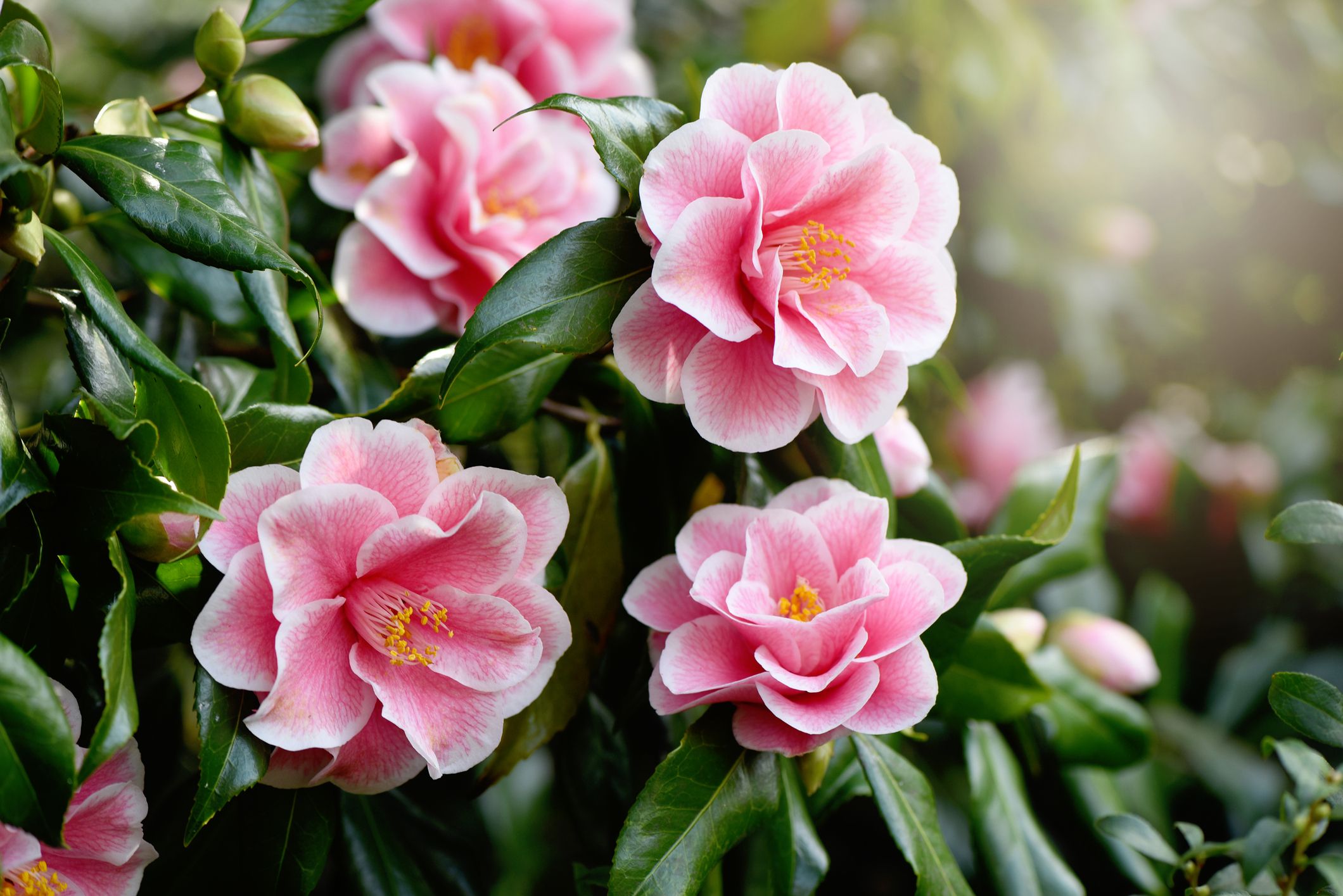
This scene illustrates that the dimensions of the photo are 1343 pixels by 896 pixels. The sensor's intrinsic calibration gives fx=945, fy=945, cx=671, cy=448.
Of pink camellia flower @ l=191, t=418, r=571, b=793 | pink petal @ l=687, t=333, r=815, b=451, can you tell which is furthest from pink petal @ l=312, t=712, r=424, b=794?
pink petal @ l=687, t=333, r=815, b=451

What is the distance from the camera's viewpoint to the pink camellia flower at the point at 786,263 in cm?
43

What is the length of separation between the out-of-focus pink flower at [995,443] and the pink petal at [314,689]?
3.03 ft

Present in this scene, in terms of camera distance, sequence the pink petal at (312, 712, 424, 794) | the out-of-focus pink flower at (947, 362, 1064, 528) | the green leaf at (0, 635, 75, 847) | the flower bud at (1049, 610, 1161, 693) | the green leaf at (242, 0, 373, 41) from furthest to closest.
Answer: the out-of-focus pink flower at (947, 362, 1064, 528)
the flower bud at (1049, 610, 1161, 693)
the green leaf at (242, 0, 373, 41)
the pink petal at (312, 712, 424, 794)
the green leaf at (0, 635, 75, 847)

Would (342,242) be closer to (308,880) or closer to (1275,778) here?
(308,880)

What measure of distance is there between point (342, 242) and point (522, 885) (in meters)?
0.58

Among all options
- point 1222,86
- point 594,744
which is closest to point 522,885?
point 594,744

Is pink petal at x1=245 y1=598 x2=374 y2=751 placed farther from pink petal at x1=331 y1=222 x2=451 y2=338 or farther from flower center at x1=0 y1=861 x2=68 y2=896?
pink petal at x1=331 y1=222 x2=451 y2=338

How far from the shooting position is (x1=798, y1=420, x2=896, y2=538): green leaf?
0.51 meters

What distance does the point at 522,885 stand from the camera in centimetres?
85

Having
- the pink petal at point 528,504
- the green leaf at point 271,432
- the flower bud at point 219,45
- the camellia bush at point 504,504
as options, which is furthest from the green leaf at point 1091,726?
the flower bud at point 219,45

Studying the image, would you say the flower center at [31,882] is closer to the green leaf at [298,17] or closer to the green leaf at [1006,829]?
the green leaf at [298,17]

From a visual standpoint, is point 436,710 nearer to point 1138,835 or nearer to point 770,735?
point 770,735

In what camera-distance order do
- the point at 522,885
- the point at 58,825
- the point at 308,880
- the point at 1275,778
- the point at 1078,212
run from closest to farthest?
1. the point at 58,825
2. the point at 308,880
3. the point at 522,885
4. the point at 1275,778
5. the point at 1078,212

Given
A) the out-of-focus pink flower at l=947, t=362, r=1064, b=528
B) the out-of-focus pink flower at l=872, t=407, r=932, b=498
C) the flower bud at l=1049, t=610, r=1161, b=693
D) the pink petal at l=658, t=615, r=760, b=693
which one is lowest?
the out-of-focus pink flower at l=947, t=362, r=1064, b=528
